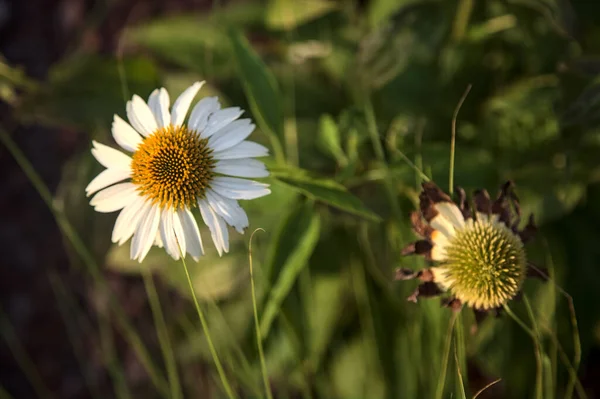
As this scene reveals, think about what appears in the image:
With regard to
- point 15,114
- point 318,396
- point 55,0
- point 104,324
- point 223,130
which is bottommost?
point 318,396

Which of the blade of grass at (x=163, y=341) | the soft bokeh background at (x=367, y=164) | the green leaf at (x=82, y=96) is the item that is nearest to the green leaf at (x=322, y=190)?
the soft bokeh background at (x=367, y=164)

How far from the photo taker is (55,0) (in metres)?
1.59

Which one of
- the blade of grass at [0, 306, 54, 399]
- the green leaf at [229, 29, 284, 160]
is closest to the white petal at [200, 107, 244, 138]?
the green leaf at [229, 29, 284, 160]

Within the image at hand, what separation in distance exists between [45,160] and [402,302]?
992 mm

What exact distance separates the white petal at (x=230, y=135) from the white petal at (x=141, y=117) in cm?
7

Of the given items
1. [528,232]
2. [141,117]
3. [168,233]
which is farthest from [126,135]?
[528,232]

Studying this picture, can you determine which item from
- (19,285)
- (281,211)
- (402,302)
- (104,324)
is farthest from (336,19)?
(19,285)

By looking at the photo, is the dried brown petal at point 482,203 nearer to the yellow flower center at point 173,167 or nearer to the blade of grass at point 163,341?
the yellow flower center at point 173,167

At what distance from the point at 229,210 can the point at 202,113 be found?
12 centimetres

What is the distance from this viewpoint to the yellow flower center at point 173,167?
65cm

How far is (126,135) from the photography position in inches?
27.0

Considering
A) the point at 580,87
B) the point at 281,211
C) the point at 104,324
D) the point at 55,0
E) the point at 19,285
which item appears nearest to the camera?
the point at 580,87

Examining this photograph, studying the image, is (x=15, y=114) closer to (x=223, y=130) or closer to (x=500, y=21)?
(x=223, y=130)

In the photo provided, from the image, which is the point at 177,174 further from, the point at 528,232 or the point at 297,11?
the point at 297,11
